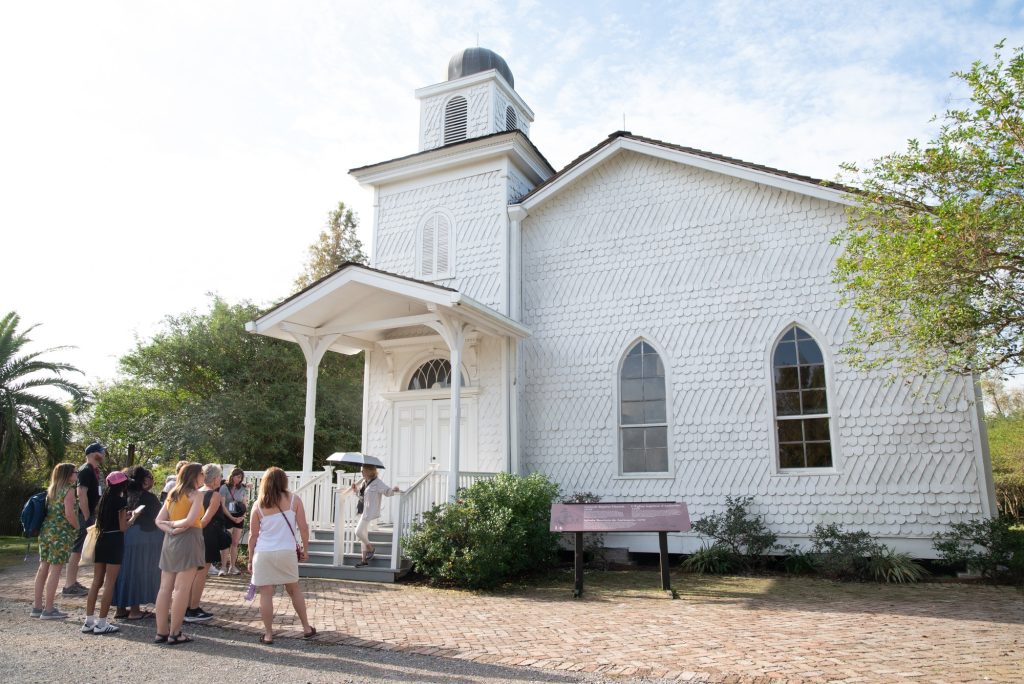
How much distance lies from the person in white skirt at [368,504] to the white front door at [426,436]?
2.71 metres

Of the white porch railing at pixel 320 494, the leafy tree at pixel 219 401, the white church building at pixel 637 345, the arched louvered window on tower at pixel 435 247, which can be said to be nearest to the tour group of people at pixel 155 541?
the white porch railing at pixel 320 494

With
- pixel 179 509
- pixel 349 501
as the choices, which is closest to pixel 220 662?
pixel 179 509

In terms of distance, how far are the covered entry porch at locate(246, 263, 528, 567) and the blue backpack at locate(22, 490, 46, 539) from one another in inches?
151

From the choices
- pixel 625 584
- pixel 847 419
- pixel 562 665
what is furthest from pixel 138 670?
pixel 847 419

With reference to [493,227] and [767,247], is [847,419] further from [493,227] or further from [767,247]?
[493,227]

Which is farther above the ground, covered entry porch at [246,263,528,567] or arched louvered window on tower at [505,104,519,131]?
arched louvered window on tower at [505,104,519,131]

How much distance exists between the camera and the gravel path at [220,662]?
534cm

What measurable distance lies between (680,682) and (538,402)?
320 inches

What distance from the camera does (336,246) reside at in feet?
110

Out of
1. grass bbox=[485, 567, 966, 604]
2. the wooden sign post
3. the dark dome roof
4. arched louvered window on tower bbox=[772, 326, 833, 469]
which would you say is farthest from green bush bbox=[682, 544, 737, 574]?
the dark dome roof

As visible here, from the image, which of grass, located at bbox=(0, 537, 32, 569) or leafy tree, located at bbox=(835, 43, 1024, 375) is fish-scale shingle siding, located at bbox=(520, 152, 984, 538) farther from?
grass, located at bbox=(0, 537, 32, 569)

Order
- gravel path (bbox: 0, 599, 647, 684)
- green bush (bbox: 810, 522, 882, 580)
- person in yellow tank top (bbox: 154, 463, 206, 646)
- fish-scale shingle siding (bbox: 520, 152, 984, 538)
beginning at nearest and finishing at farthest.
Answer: gravel path (bbox: 0, 599, 647, 684)
person in yellow tank top (bbox: 154, 463, 206, 646)
green bush (bbox: 810, 522, 882, 580)
fish-scale shingle siding (bbox: 520, 152, 984, 538)

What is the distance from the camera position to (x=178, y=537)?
6.57 m

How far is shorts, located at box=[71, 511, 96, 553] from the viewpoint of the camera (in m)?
7.66
